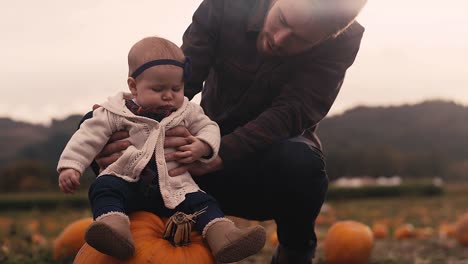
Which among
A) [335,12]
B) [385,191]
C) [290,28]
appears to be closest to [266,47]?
[290,28]

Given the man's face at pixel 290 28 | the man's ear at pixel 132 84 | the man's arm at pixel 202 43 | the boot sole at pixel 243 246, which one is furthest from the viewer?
the man's arm at pixel 202 43

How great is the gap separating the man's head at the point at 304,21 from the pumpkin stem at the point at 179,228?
2.79ft

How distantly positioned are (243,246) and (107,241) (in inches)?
18.0

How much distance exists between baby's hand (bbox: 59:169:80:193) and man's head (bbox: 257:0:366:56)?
1017mm

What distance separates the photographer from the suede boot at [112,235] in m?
2.26

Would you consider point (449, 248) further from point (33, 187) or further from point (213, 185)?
point (33, 187)

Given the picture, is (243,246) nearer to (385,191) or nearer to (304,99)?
(304,99)

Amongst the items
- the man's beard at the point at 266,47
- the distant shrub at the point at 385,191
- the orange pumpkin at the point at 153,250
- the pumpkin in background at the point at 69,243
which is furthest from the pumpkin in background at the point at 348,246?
the distant shrub at the point at 385,191

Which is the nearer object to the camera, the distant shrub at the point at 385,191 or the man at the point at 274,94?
the man at the point at 274,94

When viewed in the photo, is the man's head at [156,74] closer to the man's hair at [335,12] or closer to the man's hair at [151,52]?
the man's hair at [151,52]

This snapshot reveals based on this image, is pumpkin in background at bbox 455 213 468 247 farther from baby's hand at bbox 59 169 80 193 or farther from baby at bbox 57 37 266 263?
baby's hand at bbox 59 169 80 193

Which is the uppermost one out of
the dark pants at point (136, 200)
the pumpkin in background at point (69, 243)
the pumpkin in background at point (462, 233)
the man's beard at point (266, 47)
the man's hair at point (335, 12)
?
the man's hair at point (335, 12)

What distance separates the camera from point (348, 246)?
15.0 ft

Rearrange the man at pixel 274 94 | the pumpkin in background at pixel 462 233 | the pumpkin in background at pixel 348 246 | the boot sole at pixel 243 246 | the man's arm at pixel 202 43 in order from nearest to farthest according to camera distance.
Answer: the boot sole at pixel 243 246
the man at pixel 274 94
the man's arm at pixel 202 43
the pumpkin in background at pixel 348 246
the pumpkin in background at pixel 462 233
